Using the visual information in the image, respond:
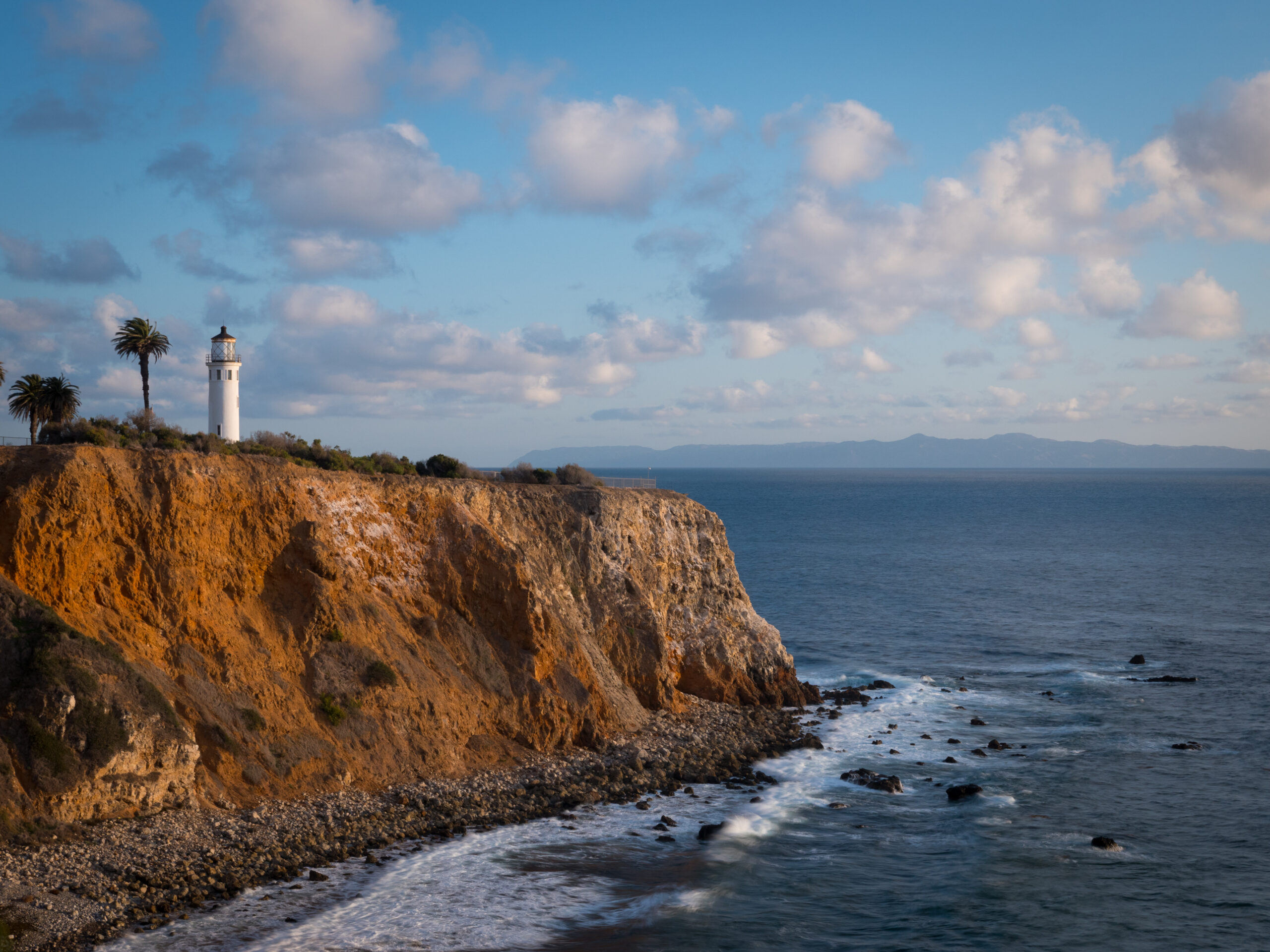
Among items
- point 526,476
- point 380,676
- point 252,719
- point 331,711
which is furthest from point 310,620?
point 526,476

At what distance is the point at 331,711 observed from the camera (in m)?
32.8

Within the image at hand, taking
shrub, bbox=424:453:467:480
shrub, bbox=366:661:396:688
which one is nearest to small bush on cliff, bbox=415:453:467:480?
shrub, bbox=424:453:467:480

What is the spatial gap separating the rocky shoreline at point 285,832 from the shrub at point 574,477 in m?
15.7

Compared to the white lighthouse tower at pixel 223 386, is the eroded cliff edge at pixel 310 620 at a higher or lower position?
lower

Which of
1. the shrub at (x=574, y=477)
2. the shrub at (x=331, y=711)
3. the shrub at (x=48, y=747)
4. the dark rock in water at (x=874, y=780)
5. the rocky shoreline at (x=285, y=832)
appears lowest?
the dark rock in water at (x=874, y=780)

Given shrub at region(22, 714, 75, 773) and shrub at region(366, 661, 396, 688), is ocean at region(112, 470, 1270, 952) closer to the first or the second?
shrub at region(22, 714, 75, 773)

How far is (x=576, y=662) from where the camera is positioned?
130ft

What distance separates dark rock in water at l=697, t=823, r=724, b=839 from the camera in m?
31.0

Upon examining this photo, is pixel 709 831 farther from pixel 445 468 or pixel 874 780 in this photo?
pixel 445 468

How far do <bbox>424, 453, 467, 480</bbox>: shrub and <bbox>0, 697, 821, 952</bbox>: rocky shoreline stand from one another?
17732mm

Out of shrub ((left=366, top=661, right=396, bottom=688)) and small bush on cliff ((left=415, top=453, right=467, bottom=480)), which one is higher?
small bush on cliff ((left=415, top=453, right=467, bottom=480))

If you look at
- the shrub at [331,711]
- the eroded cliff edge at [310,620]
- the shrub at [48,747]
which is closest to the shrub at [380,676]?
the eroded cliff edge at [310,620]

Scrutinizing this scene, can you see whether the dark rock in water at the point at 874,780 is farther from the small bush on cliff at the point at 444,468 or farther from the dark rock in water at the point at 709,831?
the small bush on cliff at the point at 444,468

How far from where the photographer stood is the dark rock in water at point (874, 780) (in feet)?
119
